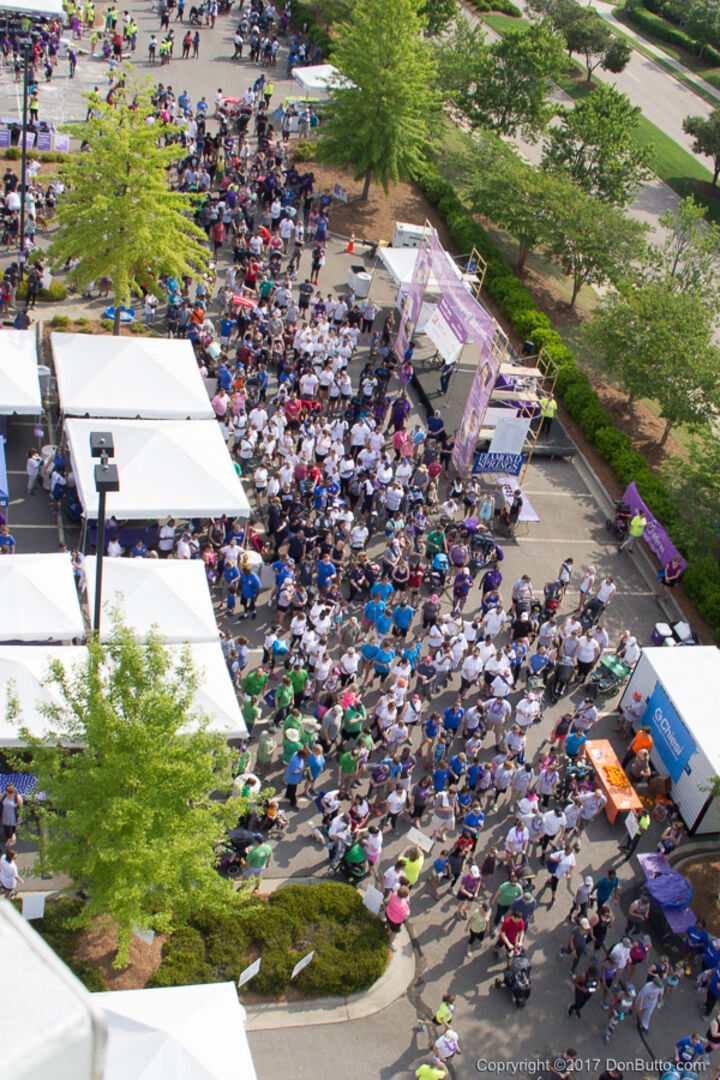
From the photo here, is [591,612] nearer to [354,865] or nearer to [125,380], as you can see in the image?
[354,865]

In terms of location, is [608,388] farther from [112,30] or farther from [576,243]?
[112,30]

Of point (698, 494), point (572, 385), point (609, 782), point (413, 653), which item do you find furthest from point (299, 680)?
point (572, 385)

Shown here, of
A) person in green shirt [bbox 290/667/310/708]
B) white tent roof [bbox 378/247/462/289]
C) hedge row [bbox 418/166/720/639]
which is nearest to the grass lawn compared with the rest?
hedge row [bbox 418/166/720/639]

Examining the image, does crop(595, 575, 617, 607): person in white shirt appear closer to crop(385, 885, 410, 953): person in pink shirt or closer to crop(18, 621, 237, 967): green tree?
crop(385, 885, 410, 953): person in pink shirt

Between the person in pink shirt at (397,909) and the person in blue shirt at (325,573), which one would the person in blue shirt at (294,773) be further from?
the person in blue shirt at (325,573)

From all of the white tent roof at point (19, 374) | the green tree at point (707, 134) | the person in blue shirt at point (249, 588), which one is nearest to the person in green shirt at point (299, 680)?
the person in blue shirt at point (249, 588)

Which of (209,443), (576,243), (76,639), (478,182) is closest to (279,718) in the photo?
(76,639)
